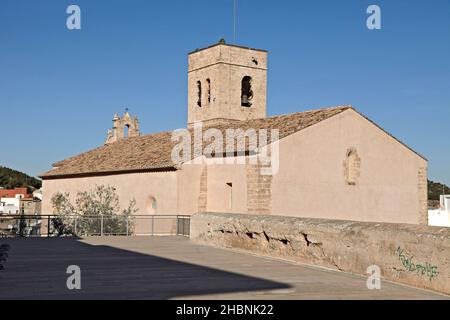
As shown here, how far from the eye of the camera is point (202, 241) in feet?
64.0

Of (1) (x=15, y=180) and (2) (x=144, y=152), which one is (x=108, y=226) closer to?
(2) (x=144, y=152)

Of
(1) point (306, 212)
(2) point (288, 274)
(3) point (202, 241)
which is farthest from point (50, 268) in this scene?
(1) point (306, 212)

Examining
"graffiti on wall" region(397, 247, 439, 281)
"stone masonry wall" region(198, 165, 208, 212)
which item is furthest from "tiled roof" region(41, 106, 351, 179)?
"graffiti on wall" region(397, 247, 439, 281)

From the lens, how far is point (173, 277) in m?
11.6

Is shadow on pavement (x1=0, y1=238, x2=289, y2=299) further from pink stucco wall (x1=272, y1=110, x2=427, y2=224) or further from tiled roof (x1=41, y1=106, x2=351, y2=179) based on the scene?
tiled roof (x1=41, y1=106, x2=351, y2=179)

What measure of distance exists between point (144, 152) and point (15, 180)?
8823 centimetres

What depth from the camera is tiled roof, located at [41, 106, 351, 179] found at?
28469 mm

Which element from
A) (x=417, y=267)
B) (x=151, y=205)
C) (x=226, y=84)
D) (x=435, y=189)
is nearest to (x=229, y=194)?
(x=151, y=205)

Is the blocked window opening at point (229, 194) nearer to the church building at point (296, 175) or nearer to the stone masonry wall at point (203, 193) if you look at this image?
the church building at point (296, 175)

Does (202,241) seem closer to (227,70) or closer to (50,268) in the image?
(50,268)

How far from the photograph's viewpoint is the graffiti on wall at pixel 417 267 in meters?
10.0

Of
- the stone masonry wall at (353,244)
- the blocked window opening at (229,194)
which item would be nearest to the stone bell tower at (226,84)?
the blocked window opening at (229,194)

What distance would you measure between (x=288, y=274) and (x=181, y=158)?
57.5 ft

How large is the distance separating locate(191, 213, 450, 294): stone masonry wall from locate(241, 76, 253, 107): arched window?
69.9 feet
